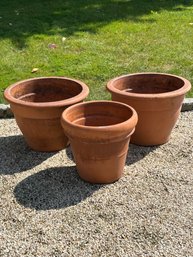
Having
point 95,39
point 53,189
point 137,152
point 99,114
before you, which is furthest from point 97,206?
point 95,39

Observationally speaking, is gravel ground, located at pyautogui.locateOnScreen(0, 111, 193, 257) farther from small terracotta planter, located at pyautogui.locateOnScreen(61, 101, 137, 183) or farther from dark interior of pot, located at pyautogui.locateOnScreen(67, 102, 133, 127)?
dark interior of pot, located at pyautogui.locateOnScreen(67, 102, 133, 127)

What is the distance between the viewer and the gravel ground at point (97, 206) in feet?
10.2

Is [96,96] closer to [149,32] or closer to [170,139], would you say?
[170,139]

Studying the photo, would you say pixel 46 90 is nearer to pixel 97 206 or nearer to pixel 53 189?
pixel 53 189

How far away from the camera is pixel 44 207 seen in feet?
11.5

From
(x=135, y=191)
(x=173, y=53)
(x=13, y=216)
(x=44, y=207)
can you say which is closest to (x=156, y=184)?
(x=135, y=191)

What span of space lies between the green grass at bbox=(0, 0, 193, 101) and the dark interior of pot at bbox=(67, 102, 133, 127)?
4.57 feet

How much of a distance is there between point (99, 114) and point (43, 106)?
0.47m

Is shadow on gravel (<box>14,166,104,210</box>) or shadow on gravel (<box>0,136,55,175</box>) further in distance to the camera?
shadow on gravel (<box>0,136,55,175</box>)

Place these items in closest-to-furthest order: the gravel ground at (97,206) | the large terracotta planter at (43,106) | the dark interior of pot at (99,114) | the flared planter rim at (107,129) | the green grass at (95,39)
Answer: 1. the gravel ground at (97,206)
2. the flared planter rim at (107,129)
3. the dark interior of pot at (99,114)
4. the large terracotta planter at (43,106)
5. the green grass at (95,39)

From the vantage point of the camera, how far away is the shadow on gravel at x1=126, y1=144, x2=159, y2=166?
13.7ft

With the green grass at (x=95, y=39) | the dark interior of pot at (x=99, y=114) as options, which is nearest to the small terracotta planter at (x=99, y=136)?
the dark interior of pot at (x=99, y=114)

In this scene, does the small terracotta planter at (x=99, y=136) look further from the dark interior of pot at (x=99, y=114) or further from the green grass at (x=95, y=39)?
the green grass at (x=95, y=39)

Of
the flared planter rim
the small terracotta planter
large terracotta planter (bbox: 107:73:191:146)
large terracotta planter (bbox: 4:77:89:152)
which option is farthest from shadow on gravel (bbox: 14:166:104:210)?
large terracotta planter (bbox: 107:73:191:146)
